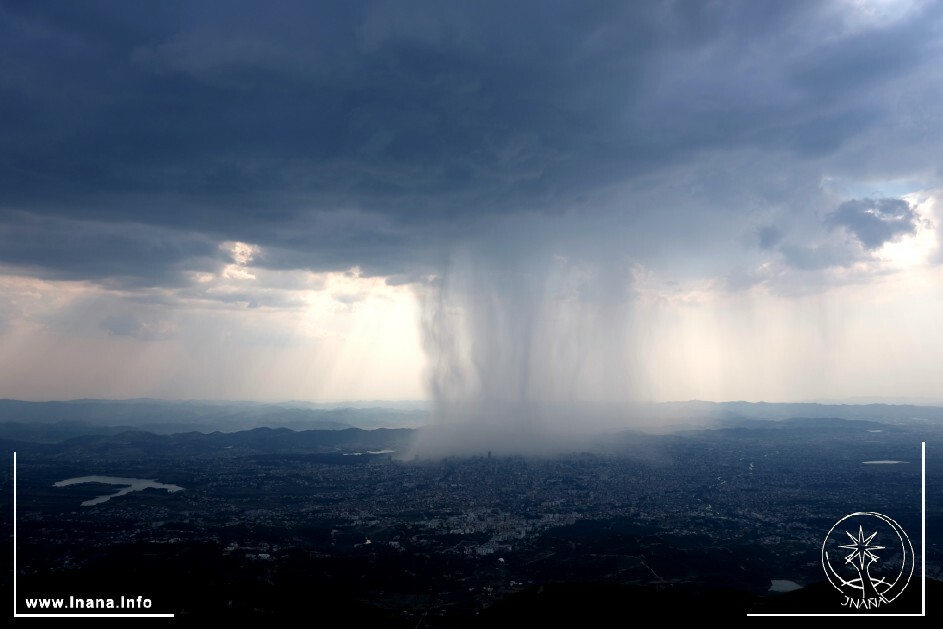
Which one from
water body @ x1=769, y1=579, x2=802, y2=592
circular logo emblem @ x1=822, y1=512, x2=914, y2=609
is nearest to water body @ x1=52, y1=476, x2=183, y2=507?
water body @ x1=769, y1=579, x2=802, y2=592

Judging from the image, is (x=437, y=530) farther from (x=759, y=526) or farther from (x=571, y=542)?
(x=759, y=526)

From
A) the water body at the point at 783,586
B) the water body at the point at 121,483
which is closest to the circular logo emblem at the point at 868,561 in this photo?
the water body at the point at 783,586

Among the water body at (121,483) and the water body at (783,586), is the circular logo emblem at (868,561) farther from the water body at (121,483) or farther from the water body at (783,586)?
the water body at (121,483)

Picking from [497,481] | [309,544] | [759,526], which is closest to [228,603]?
[309,544]

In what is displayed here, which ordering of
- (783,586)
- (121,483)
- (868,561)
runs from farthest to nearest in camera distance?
1. (121,483)
2. (783,586)
3. (868,561)

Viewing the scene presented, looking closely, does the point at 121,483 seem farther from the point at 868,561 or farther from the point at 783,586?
the point at 868,561

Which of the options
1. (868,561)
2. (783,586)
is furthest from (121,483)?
(868,561)

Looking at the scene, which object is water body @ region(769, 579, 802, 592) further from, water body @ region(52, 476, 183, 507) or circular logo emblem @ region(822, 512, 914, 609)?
water body @ region(52, 476, 183, 507)
